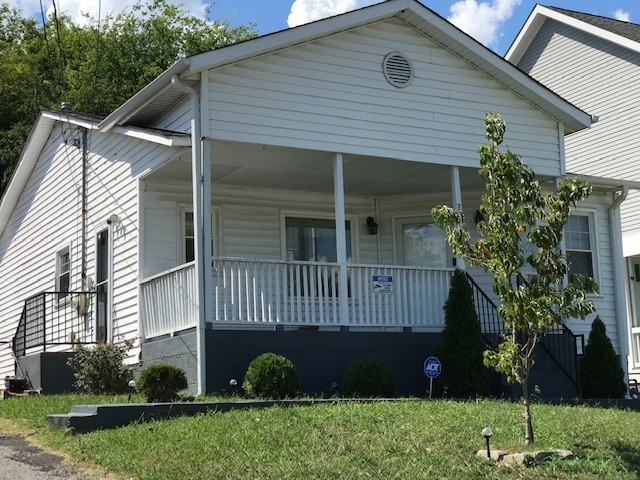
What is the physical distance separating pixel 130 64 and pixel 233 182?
23763mm

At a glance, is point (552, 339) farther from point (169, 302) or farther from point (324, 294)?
point (169, 302)

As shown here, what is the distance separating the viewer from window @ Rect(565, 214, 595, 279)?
18.7 m

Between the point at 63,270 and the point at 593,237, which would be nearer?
→ the point at 593,237

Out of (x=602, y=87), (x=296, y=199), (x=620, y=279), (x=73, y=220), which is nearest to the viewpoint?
(x=296, y=199)

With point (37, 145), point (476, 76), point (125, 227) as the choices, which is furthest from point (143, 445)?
point (37, 145)

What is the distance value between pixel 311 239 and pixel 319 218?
417 millimetres

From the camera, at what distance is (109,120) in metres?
15.6

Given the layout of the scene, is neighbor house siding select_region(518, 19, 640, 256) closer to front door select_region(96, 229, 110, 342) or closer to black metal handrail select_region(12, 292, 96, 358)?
front door select_region(96, 229, 110, 342)

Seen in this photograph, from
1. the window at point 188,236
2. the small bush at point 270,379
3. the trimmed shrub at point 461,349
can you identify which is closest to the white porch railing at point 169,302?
the window at point 188,236

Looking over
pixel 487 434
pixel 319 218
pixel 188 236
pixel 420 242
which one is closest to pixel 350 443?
pixel 487 434

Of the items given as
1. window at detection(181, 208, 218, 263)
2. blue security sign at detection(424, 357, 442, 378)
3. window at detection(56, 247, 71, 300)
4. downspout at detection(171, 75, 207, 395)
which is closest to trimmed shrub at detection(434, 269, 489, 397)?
blue security sign at detection(424, 357, 442, 378)

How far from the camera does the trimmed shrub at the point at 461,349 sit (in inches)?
541

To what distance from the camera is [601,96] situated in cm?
2333

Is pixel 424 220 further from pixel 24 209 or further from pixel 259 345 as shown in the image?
pixel 24 209
